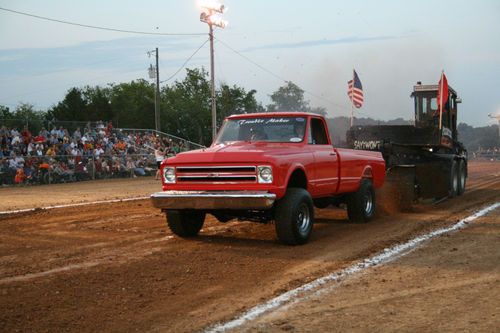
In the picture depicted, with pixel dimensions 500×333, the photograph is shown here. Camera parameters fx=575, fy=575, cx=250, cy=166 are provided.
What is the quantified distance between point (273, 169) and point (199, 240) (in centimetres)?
188

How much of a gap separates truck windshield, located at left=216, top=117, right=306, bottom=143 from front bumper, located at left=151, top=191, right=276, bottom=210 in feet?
5.21

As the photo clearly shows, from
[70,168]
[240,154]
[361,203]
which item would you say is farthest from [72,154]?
[240,154]

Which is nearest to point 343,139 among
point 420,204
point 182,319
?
point 420,204

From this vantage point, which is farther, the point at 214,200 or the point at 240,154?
the point at 240,154

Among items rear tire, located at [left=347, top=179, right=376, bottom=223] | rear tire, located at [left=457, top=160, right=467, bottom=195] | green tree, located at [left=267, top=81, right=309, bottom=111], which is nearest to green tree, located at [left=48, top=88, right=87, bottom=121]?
green tree, located at [left=267, top=81, right=309, bottom=111]

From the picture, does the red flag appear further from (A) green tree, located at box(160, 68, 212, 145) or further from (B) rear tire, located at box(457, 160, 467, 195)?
(A) green tree, located at box(160, 68, 212, 145)

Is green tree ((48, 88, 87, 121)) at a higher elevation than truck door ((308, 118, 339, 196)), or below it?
higher

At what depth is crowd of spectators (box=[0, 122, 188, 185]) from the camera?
23.9m

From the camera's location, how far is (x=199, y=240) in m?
8.86

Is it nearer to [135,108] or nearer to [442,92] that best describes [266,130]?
[442,92]

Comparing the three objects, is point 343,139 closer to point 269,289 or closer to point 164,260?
point 164,260

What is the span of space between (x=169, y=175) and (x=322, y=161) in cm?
244

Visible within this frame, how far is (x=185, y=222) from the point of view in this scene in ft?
29.5

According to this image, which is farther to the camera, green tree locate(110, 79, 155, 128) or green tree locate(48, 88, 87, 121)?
green tree locate(110, 79, 155, 128)
